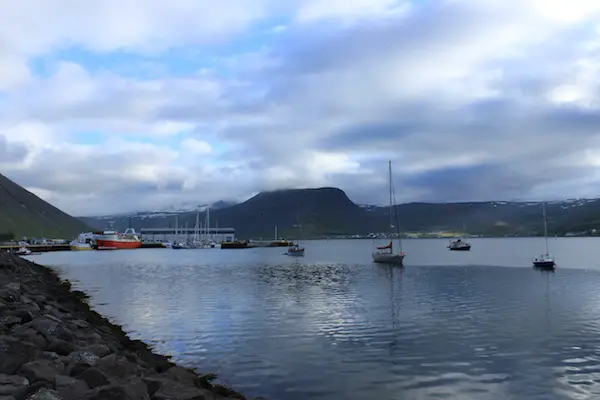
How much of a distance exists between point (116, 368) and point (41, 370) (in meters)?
2.25

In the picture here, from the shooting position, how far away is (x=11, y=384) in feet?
43.0

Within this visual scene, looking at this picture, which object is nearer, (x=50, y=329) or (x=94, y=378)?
(x=94, y=378)

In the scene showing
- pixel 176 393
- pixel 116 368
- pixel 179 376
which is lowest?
pixel 179 376

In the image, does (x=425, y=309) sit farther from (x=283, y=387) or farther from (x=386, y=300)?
(x=283, y=387)

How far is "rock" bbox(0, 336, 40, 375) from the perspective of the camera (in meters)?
15.1

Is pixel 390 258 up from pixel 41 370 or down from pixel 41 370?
down

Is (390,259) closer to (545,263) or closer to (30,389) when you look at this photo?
(545,263)

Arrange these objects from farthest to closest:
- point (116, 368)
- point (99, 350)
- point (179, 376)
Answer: point (99, 350) → point (179, 376) → point (116, 368)

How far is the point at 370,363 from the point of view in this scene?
24.6 m

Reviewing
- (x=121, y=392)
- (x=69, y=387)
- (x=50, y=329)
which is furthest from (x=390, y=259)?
(x=69, y=387)

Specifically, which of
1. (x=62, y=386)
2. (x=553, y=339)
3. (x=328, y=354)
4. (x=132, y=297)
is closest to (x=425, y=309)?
(x=553, y=339)

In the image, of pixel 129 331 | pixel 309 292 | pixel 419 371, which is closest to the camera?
pixel 419 371

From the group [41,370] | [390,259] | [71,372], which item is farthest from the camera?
[390,259]

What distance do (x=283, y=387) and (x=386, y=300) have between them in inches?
1158
